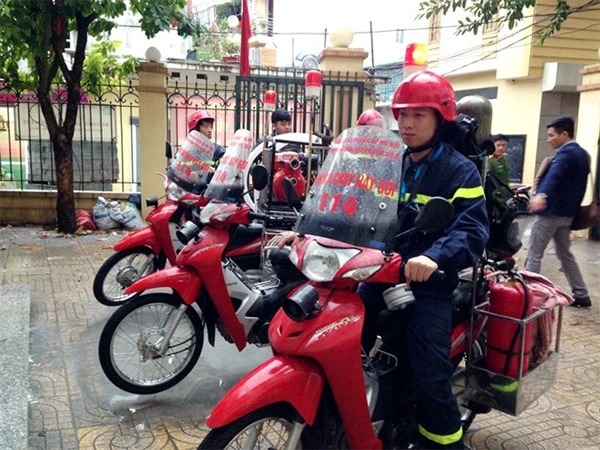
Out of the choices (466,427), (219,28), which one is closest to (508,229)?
(466,427)

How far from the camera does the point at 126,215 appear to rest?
30.2 feet

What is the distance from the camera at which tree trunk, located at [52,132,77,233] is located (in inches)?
341

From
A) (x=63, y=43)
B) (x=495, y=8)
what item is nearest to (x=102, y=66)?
(x=63, y=43)

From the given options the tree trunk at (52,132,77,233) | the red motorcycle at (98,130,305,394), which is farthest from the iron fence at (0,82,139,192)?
the red motorcycle at (98,130,305,394)

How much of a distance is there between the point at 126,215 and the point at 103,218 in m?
0.35

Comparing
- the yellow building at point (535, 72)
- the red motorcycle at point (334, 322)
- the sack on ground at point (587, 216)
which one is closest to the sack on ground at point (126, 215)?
the sack on ground at point (587, 216)

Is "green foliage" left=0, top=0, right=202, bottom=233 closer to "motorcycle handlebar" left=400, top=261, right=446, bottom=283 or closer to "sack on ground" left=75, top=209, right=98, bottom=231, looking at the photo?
"sack on ground" left=75, top=209, right=98, bottom=231

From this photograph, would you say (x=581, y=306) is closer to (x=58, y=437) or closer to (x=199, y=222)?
(x=199, y=222)

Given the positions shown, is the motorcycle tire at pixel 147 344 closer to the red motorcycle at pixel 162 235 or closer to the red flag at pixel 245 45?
the red motorcycle at pixel 162 235

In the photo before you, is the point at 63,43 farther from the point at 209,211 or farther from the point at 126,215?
the point at 209,211

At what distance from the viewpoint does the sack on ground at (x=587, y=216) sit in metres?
5.68

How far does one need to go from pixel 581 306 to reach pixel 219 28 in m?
25.5

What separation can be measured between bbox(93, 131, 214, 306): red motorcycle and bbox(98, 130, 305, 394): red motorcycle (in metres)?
1.39

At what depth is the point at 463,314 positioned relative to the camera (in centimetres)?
283
